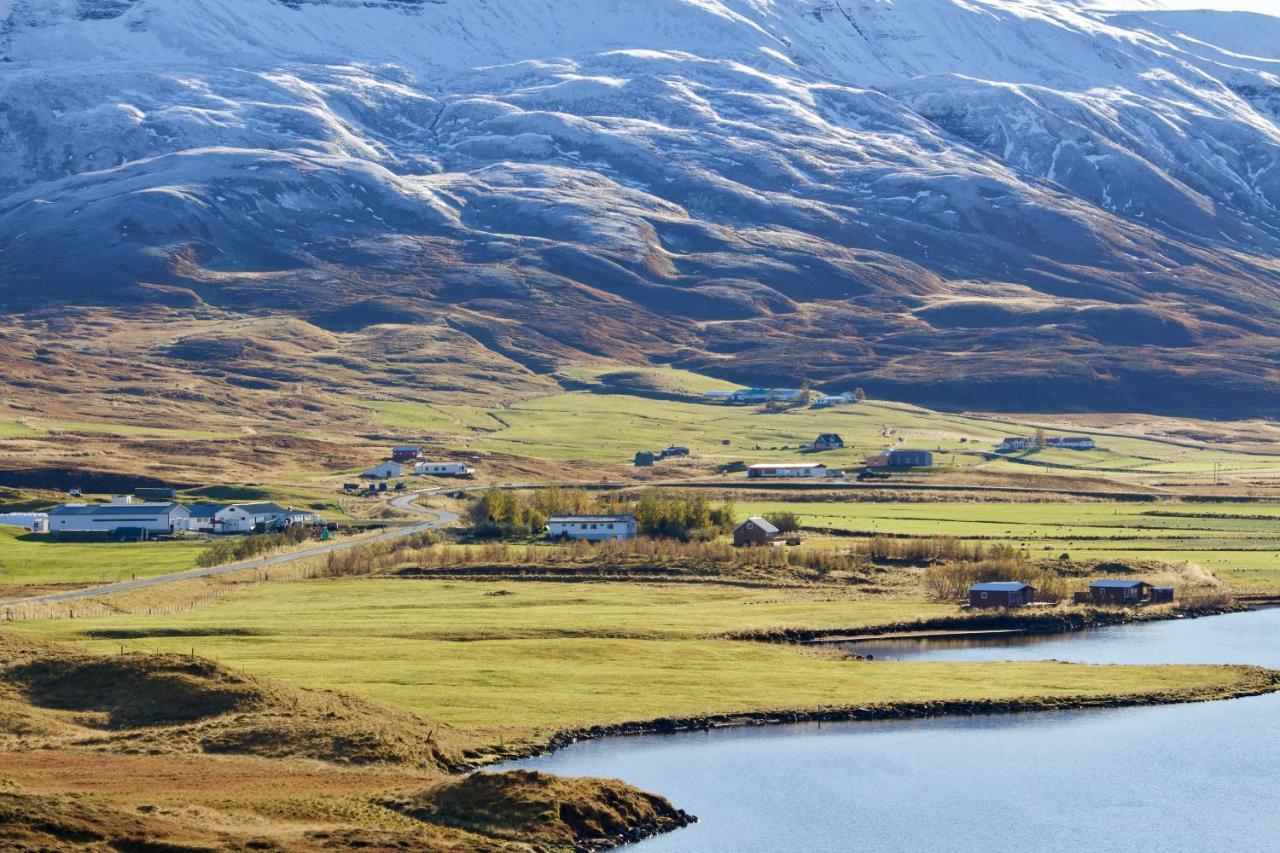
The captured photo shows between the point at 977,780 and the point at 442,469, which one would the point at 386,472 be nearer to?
the point at 442,469

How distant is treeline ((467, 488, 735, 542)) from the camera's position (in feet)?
454

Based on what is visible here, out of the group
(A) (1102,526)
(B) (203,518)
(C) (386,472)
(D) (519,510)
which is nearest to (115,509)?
(B) (203,518)

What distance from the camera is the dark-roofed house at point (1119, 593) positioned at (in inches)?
4291

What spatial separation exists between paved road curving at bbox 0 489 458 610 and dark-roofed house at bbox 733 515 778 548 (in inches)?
983

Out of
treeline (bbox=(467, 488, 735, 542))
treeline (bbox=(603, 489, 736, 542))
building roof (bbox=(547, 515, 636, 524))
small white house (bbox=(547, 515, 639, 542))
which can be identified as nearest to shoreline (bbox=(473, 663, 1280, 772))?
treeline (bbox=(603, 489, 736, 542))

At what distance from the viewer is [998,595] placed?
4146 inches

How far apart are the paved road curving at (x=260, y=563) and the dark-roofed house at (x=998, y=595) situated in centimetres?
4490

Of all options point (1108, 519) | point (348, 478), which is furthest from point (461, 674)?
point (348, 478)

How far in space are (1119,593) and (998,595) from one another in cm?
927

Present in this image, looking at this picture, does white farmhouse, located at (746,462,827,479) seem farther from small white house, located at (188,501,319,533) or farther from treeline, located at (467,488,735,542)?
small white house, located at (188,501,319,533)

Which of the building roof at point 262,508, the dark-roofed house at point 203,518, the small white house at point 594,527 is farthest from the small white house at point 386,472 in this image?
the small white house at point 594,527

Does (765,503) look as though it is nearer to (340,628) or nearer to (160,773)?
(340,628)

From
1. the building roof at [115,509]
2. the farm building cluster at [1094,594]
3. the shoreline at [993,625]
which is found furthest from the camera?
the building roof at [115,509]

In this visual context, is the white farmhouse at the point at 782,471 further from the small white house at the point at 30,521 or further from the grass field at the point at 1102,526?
the small white house at the point at 30,521
